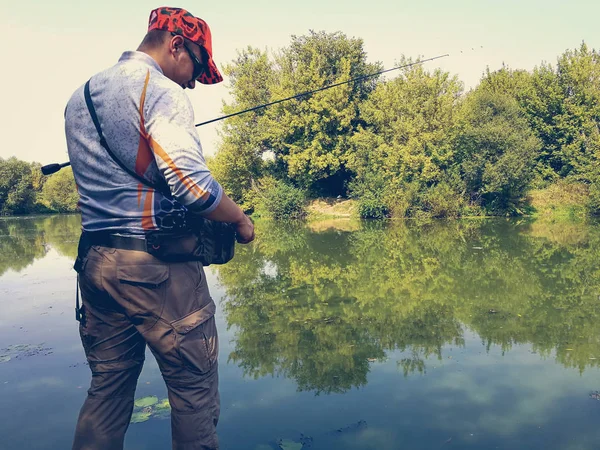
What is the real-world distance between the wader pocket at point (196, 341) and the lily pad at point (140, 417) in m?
1.48

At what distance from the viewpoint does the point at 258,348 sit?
5090mm

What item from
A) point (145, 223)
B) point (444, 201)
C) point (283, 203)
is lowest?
point (444, 201)

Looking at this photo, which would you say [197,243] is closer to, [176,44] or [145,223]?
[145,223]

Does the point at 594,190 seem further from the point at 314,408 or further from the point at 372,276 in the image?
the point at 314,408

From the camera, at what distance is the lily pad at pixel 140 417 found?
3.62 metres

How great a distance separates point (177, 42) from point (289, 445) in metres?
2.45

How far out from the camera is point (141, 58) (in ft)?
8.07

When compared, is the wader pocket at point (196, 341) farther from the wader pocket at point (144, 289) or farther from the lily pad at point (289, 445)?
→ the lily pad at point (289, 445)

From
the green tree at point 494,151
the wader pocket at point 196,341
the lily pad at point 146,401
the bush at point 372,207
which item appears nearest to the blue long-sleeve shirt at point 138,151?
the wader pocket at point 196,341

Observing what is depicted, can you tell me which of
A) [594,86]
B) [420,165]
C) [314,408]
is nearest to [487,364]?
[314,408]

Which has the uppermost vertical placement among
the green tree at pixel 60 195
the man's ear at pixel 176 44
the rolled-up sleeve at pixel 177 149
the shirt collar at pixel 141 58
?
the green tree at pixel 60 195

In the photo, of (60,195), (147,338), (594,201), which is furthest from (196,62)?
(60,195)

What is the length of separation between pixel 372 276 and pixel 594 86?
998 inches

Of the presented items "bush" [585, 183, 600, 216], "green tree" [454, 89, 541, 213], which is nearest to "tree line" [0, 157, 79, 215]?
"green tree" [454, 89, 541, 213]
